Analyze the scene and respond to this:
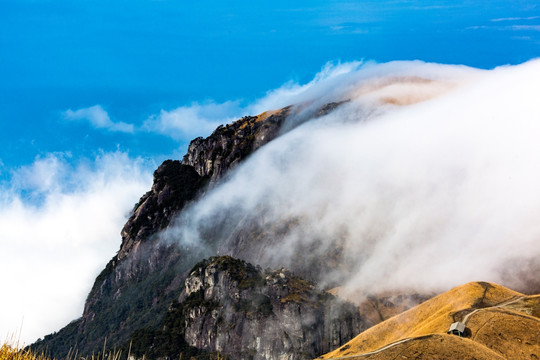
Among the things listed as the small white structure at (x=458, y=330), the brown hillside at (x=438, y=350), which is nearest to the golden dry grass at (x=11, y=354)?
the brown hillside at (x=438, y=350)

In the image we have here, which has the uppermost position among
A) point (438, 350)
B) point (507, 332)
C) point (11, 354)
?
point (507, 332)

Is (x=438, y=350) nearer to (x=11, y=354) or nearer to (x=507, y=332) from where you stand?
(x=507, y=332)

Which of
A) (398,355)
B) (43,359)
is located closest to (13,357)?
(43,359)

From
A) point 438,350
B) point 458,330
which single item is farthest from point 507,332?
point 438,350

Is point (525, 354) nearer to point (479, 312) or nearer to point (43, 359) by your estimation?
point (479, 312)

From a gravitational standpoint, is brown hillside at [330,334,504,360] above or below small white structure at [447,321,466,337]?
below

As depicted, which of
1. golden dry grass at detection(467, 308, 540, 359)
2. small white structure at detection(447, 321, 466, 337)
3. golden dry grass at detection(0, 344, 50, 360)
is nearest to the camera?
golden dry grass at detection(0, 344, 50, 360)

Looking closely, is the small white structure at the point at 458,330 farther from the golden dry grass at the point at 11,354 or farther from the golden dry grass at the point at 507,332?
the golden dry grass at the point at 11,354

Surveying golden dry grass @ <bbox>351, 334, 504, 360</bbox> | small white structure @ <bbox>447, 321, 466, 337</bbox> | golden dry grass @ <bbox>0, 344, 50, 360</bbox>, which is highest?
small white structure @ <bbox>447, 321, 466, 337</bbox>

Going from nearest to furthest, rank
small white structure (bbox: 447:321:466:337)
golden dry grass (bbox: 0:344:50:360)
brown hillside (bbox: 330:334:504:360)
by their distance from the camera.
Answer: golden dry grass (bbox: 0:344:50:360)
brown hillside (bbox: 330:334:504:360)
small white structure (bbox: 447:321:466:337)

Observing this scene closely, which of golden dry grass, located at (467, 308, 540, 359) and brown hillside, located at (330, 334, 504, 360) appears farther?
golden dry grass, located at (467, 308, 540, 359)

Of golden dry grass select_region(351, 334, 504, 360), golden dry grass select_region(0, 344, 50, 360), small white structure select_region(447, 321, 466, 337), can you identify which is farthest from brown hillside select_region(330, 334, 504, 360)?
golden dry grass select_region(0, 344, 50, 360)

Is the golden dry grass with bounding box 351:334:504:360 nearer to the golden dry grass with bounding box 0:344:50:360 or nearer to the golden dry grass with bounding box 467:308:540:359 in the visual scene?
the golden dry grass with bounding box 467:308:540:359

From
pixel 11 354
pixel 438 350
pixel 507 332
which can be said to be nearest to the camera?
pixel 11 354
